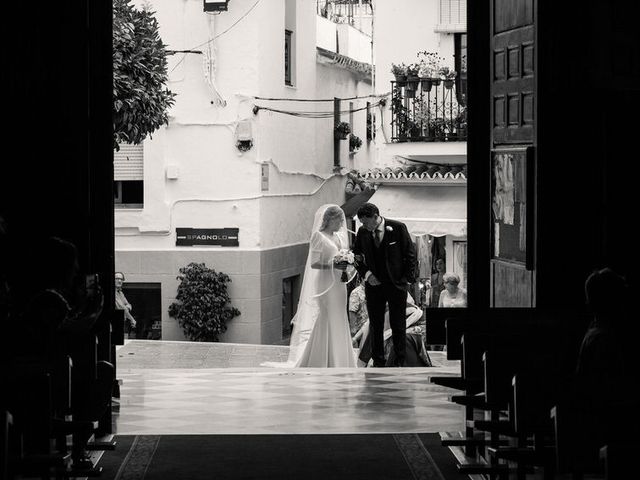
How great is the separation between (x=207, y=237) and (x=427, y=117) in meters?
4.07

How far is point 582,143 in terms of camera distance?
9062mm

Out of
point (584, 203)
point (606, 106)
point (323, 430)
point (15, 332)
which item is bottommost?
point (323, 430)

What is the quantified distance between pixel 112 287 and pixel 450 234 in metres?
14.0

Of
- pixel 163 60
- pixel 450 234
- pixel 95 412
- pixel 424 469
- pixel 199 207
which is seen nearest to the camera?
pixel 95 412

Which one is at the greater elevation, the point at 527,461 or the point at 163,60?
the point at 163,60

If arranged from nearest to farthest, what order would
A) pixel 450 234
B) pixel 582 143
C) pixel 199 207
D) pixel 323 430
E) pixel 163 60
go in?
1. pixel 582 143
2. pixel 323 430
3. pixel 163 60
4. pixel 450 234
5. pixel 199 207

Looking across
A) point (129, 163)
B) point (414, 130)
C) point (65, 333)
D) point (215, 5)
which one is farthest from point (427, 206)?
point (65, 333)

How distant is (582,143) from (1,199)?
351 cm

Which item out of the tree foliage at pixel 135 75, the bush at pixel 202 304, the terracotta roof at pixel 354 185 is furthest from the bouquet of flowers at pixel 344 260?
the terracotta roof at pixel 354 185

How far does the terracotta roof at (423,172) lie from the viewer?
2522cm

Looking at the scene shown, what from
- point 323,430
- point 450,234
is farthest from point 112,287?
point 450,234

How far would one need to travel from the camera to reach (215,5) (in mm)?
23562

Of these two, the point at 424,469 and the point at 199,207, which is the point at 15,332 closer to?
the point at 424,469

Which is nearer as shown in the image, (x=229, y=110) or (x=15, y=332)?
(x=15, y=332)
